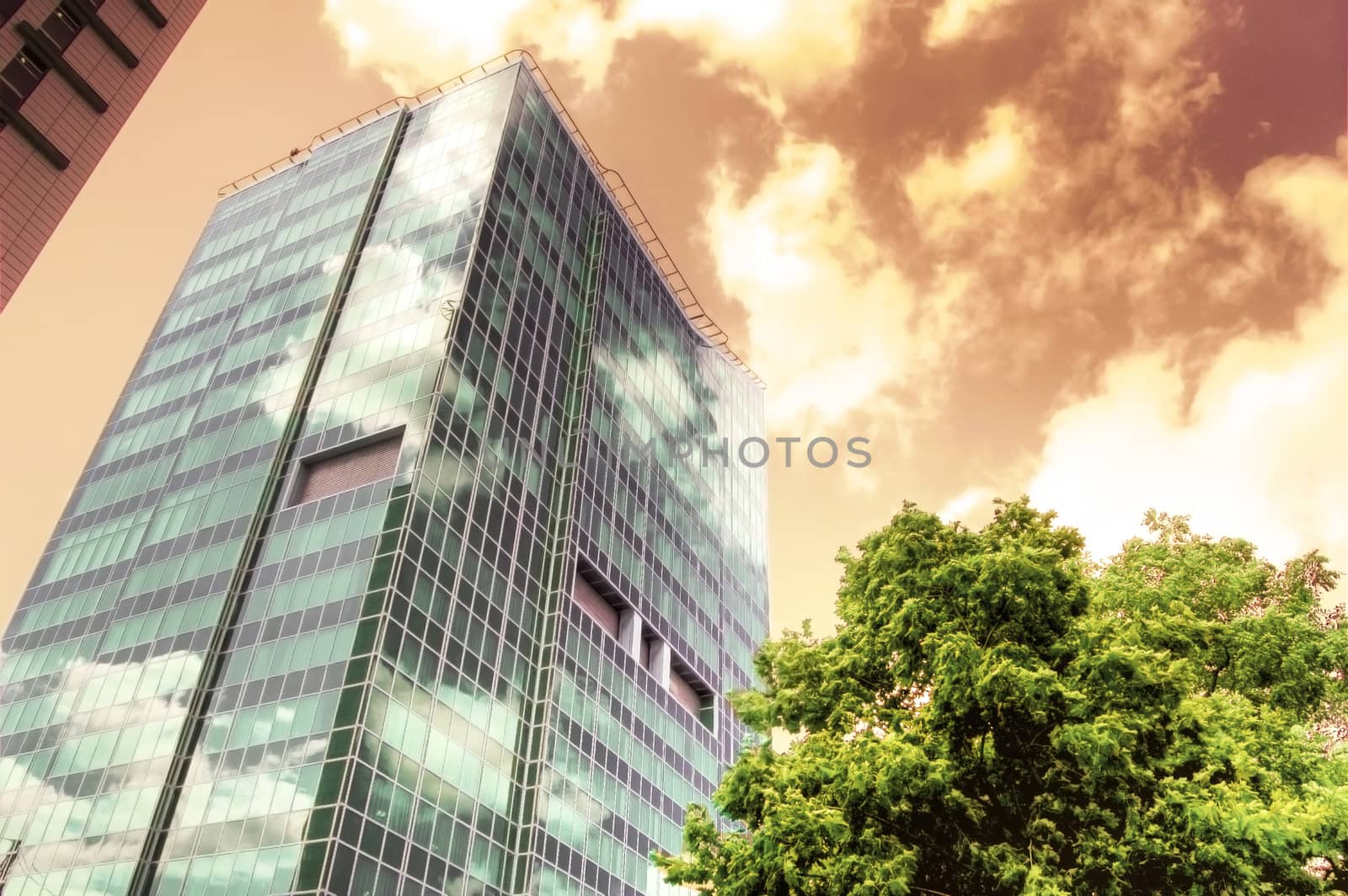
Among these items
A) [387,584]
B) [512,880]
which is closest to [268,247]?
[387,584]

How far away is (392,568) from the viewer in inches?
1593

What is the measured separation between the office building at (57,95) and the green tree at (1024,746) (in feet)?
69.4

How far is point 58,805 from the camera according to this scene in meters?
39.9

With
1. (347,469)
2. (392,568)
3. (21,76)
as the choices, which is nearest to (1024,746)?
(21,76)

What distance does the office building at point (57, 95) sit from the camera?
21375 mm

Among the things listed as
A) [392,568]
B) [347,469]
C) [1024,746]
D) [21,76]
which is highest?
[347,469]

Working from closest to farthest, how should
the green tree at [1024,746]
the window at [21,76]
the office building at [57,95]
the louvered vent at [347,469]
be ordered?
the green tree at [1024,746], the window at [21,76], the office building at [57,95], the louvered vent at [347,469]

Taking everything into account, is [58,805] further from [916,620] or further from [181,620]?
[916,620]

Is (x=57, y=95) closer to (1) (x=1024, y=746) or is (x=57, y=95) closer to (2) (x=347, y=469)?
(1) (x=1024, y=746)

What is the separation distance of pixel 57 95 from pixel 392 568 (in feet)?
75.1

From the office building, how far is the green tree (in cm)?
2114

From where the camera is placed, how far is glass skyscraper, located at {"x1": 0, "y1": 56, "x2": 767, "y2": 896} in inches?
1475

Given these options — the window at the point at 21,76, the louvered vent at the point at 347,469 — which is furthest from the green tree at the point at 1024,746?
the louvered vent at the point at 347,469

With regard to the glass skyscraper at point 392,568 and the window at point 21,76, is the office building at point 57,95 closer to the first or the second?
the window at point 21,76
